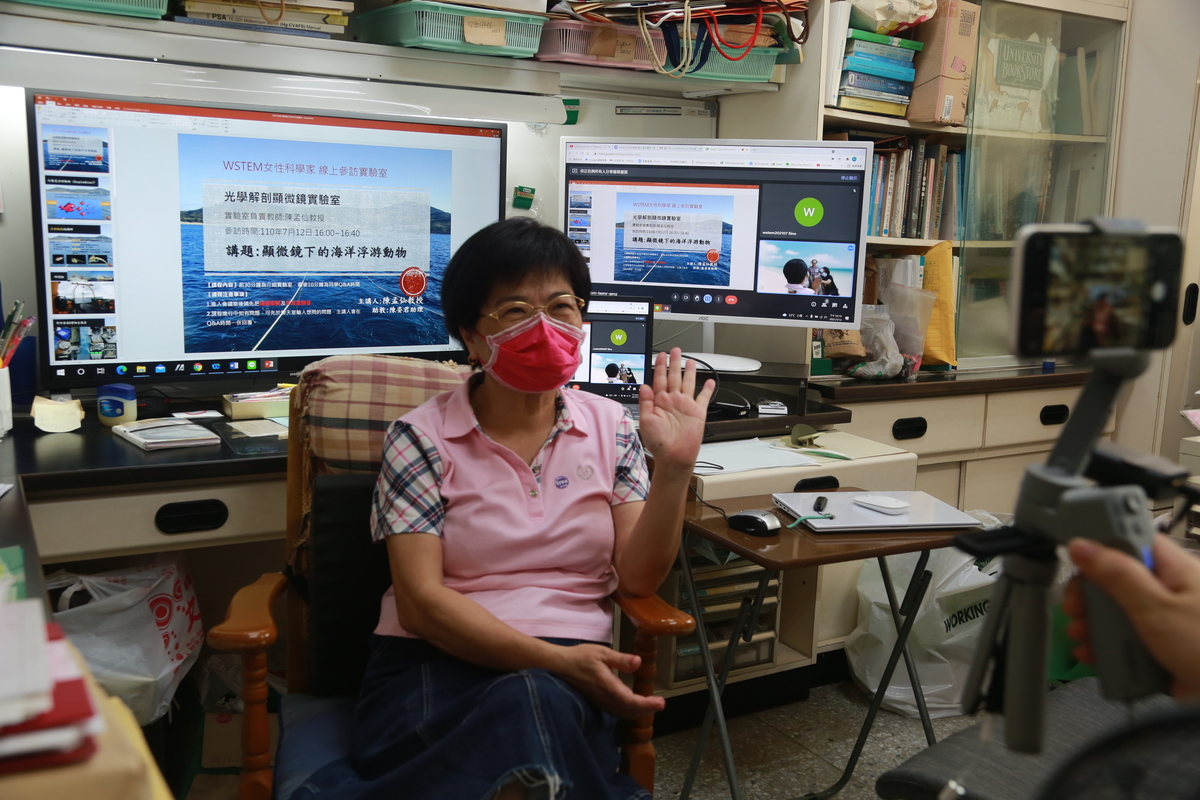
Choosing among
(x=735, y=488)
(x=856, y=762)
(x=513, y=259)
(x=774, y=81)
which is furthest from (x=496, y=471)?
(x=774, y=81)

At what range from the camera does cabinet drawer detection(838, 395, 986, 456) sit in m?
2.41

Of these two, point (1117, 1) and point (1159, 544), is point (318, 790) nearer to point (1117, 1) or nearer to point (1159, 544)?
point (1159, 544)

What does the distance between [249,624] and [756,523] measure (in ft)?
2.62

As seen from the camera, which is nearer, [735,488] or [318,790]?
[318,790]

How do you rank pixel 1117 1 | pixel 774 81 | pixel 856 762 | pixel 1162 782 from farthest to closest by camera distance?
pixel 1117 1 < pixel 774 81 < pixel 856 762 < pixel 1162 782

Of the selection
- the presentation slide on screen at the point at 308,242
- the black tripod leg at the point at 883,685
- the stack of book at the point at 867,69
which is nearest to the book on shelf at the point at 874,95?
the stack of book at the point at 867,69

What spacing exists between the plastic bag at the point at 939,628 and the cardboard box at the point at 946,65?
3.94 ft

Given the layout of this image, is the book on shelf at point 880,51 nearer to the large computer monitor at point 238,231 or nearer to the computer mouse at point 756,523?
the large computer monitor at point 238,231

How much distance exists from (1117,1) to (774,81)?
1251mm

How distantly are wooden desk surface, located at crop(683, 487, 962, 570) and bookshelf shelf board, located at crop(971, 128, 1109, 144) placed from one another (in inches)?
63.4

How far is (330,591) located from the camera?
1.49 m

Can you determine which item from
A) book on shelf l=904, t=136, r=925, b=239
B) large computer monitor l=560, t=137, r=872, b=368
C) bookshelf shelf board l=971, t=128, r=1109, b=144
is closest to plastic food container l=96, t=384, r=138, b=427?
large computer monitor l=560, t=137, r=872, b=368

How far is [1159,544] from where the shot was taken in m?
0.64

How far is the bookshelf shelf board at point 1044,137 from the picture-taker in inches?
108
